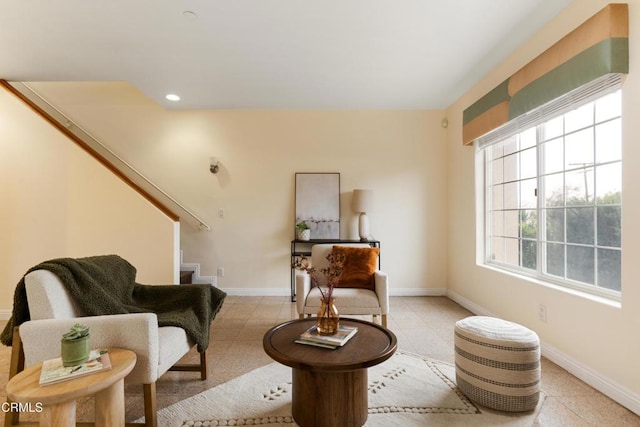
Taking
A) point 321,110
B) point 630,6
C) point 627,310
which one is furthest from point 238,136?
point 627,310

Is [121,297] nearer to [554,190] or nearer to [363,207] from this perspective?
[363,207]

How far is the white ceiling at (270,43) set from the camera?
230 cm

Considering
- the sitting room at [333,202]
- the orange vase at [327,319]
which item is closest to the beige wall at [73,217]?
the sitting room at [333,202]

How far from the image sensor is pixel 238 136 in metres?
4.45

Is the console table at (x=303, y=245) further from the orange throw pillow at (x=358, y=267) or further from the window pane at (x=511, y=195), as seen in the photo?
the window pane at (x=511, y=195)

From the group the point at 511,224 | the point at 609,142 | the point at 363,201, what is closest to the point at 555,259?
the point at 511,224

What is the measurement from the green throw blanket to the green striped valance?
2863 mm

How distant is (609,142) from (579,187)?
370 millimetres

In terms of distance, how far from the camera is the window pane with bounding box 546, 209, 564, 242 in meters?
2.51

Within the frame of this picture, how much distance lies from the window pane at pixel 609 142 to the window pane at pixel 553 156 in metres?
0.33

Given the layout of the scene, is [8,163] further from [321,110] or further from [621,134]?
[621,134]

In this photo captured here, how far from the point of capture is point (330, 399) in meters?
1.53

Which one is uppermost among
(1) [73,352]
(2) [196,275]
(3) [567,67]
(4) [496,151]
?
(3) [567,67]

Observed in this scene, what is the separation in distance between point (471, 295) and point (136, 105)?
5.03 m
